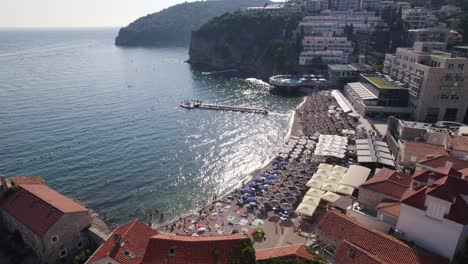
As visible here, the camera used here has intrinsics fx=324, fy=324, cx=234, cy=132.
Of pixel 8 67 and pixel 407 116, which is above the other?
pixel 8 67

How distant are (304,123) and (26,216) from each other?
6346cm

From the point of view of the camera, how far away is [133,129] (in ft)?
264

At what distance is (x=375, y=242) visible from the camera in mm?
29172

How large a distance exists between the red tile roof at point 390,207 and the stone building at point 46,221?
104ft

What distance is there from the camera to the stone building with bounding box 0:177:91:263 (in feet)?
107

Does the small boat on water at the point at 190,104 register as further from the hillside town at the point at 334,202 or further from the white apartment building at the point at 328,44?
the white apartment building at the point at 328,44

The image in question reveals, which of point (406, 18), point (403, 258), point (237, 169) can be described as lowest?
point (237, 169)

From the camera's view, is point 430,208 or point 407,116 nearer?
point 430,208

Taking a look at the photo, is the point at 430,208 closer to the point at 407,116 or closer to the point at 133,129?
the point at 407,116

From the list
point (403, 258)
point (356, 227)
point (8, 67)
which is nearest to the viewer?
point (403, 258)

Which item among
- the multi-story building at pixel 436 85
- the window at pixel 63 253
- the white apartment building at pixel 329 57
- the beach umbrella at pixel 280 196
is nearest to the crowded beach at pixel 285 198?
the beach umbrella at pixel 280 196

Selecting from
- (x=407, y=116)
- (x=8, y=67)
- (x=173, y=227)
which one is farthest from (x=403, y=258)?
(x=8, y=67)

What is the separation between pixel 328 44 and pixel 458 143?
4227 inches

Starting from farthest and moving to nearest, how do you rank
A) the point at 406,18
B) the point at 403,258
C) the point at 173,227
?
the point at 406,18
the point at 173,227
the point at 403,258
